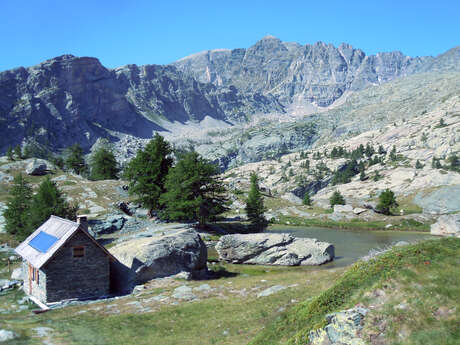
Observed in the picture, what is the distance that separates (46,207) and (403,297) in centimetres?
5578

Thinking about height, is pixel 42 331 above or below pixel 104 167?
below

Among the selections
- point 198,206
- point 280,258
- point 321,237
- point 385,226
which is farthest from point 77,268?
point 385,226

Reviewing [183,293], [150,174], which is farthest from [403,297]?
[150,174]

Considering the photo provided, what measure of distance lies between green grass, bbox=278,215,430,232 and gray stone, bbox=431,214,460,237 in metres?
7.20

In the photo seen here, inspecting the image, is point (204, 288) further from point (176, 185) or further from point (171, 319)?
point (176, 185)

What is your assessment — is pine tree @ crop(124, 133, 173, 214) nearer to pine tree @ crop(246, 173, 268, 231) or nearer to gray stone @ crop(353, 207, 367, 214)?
pine tree @ crop(246, 173, 268, 231)

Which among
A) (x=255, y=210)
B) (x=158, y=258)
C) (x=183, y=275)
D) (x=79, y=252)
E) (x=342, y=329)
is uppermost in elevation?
(x=342, y=329)

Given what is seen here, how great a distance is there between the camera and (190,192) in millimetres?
68625

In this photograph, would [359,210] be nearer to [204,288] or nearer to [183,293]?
[204,288]

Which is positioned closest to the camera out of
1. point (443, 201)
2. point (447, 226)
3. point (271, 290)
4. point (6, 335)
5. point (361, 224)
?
point (6, 335)

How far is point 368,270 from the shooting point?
54.2 ft

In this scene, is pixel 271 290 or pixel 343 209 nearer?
pixel 271 290

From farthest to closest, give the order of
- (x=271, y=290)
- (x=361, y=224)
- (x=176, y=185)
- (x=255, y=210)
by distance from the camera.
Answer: (x=361, y=224) < (x=255, y=210) < (x=176, y=185) < (x=271, y=290)

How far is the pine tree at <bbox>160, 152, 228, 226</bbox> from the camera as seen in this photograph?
66688 millimetres
